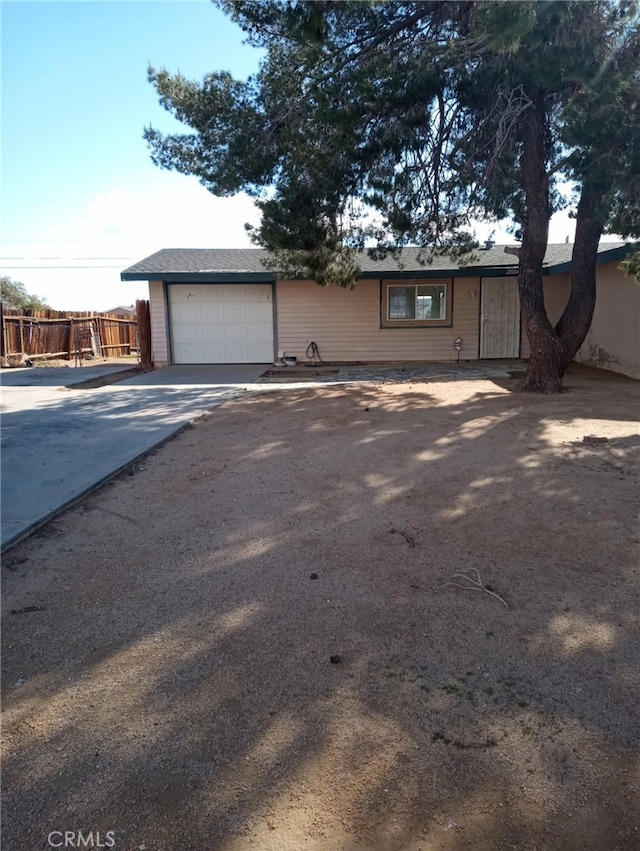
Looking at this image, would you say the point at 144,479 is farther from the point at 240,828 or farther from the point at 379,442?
the point at 240,828

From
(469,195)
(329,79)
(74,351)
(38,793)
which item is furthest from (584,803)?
(74,351)

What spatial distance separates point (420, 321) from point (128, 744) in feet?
54.1

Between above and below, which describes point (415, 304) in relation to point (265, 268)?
below

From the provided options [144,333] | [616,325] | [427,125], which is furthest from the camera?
[144,333]

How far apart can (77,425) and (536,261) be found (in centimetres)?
816

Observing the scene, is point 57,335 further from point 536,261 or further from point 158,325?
point 536,261

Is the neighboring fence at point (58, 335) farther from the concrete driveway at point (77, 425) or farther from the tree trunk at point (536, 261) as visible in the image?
the tree trunk at point (536, 261)

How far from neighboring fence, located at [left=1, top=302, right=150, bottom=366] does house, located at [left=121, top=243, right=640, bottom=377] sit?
154cm

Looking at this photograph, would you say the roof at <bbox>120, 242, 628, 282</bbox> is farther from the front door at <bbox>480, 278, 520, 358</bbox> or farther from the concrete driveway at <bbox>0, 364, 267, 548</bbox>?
the concrete driveway at <bbox>0, 364, 267, 548</bbox>

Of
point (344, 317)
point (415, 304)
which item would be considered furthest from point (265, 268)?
point (415, 304)

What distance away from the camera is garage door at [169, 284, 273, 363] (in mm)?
17625

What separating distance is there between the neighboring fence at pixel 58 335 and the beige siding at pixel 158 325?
1.73 feet

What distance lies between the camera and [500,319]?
58.3 ft

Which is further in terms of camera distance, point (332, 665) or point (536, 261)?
point (536, 261)
